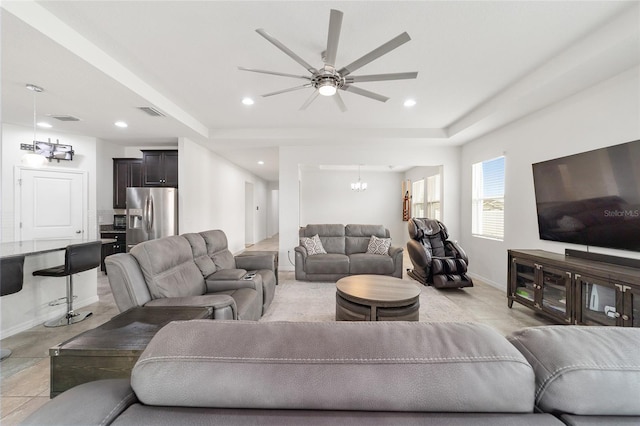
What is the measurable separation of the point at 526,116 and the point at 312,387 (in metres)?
4.61

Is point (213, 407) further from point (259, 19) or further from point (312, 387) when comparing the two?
point (259, 19)

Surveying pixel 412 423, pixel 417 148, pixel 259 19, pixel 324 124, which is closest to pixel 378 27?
pixel 259 19

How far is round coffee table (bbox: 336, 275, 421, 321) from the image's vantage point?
7.38 ft

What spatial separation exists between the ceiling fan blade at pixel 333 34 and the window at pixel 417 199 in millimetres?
5664

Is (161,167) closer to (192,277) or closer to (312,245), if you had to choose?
(312,245)

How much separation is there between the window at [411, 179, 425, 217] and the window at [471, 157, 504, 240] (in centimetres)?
212

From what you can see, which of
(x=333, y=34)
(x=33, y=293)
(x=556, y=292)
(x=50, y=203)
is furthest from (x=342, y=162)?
(x=50, y=203)

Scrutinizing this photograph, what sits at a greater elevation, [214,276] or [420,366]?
[420,366]

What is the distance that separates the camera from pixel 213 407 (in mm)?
548

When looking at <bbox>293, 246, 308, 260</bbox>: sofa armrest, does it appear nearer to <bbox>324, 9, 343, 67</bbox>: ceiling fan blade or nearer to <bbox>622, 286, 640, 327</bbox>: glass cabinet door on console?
<bbox>324, 9, 343, 67</bbox>: ceiling fan blade

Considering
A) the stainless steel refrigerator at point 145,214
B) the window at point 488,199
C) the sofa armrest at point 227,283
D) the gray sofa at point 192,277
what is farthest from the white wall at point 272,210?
the sofa armrest at point 227,283

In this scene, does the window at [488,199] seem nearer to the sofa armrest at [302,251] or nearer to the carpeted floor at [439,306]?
the carpeted floor at [439,306]

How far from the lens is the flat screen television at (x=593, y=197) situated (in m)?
2.21

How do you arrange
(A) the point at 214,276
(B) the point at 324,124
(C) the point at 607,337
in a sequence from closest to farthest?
(C) the point at 607,337, (A) the point at 214,276, (B) the point at 324,124
